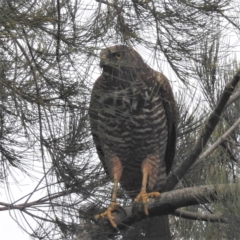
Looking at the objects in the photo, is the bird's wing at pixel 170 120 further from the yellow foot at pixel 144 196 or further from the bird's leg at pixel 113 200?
the yellow foot at pixel 144 196

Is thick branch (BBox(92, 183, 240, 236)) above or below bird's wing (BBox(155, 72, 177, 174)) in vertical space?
below

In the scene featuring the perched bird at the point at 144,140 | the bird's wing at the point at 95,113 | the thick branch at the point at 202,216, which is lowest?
the thick branch at the point at 202,216

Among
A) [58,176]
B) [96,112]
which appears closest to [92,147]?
[96,112]

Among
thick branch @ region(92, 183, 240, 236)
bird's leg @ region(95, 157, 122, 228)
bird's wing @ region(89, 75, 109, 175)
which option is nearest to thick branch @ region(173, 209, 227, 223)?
thick branch @ region(92, 183, 240, 236)

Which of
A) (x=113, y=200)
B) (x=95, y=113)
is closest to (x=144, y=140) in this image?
(x=113, y=200)

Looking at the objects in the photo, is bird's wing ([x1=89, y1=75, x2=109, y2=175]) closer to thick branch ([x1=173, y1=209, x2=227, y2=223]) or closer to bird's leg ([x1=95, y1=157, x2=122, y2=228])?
bird's leg ([x1=95, y1=157, x2=122, y2=228])

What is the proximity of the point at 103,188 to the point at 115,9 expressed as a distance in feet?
2.52

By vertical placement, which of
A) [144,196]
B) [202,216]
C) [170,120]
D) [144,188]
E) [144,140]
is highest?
[170,120]

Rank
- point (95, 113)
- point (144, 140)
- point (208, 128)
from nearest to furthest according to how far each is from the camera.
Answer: point (95, 113)
point (208, 128)
point (144, 140)

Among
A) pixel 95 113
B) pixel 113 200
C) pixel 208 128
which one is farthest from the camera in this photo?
pixel 208 128

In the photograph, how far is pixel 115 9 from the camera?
10.3 ft

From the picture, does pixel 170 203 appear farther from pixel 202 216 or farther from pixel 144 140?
pixel 144 140

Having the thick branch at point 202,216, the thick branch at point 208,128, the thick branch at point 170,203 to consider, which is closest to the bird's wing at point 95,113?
the thick branch at point 170,203

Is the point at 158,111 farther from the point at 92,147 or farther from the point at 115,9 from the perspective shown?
the point at 115,9
